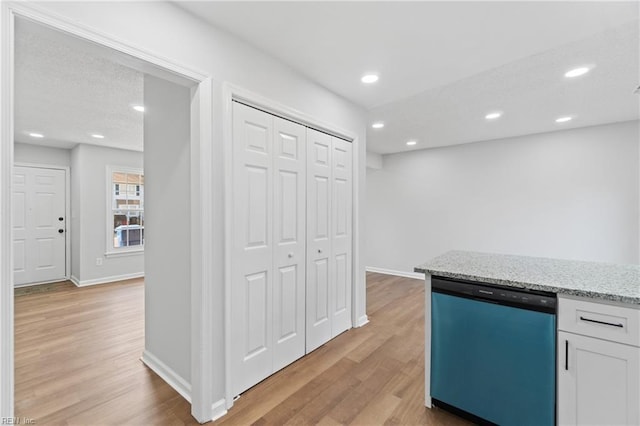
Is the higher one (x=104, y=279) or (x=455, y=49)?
(x=455, y=49)

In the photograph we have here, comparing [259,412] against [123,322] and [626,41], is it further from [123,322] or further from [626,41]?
[626,41]

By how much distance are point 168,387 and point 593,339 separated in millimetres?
2670

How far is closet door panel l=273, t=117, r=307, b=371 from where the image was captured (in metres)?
2.26

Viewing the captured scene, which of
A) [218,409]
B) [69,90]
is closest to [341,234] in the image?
[218,409]

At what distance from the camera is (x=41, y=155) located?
5035 millimetres

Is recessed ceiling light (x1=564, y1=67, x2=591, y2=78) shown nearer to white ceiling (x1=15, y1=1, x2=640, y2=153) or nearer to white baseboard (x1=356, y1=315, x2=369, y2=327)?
white ceiling (x1=15, y1=1, x2=640, y2=153)

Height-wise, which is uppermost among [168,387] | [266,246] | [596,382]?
[266,246]

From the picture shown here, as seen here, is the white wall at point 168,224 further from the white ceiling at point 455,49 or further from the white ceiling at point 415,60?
the white ceiling at point 455,49

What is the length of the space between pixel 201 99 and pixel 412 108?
8.15ft

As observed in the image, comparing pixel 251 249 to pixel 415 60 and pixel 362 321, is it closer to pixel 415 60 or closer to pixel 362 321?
pixel 362 321

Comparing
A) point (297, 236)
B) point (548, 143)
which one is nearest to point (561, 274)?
point (297, 236)

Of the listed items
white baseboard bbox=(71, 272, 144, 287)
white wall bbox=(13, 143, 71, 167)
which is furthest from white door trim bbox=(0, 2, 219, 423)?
white wall bbox=(13, 143, 71, 167)

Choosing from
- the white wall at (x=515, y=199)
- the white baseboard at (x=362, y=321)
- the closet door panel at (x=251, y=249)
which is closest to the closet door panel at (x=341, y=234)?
the white baseboard at (x=362, y=321)

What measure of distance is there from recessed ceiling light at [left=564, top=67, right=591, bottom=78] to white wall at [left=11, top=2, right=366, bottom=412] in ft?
7.21
